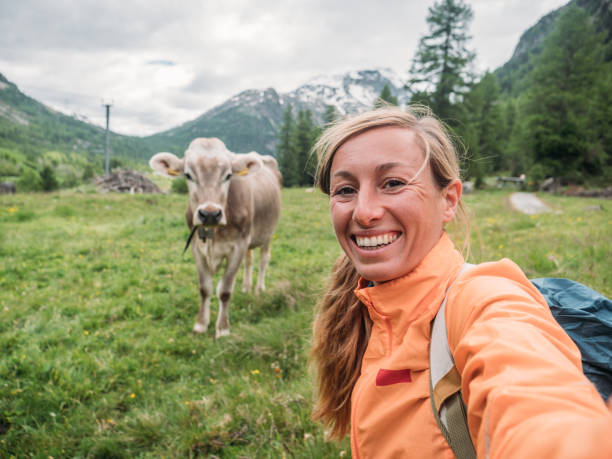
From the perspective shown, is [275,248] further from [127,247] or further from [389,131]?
[389,131]

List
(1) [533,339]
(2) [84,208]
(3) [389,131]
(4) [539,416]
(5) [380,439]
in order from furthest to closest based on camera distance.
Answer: (2) [84,208]
(3) [389,131]
(5) [380,439]
(1) [533,339]
(4) [539,416]

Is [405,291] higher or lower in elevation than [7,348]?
higher

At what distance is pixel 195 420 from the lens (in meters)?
2.97

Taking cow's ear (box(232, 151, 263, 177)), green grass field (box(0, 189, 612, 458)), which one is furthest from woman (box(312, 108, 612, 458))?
cow's ear (box(232, 151, 263, 177))

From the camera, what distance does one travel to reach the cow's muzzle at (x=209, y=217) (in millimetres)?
4605

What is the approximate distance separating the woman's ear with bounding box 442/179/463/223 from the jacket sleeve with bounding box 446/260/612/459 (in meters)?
0.55

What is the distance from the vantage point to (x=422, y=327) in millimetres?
1262

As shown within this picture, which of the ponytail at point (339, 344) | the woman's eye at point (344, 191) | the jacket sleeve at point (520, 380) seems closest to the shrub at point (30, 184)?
the ponytail at point (339, 344)

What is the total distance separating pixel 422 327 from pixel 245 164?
4.65 metres

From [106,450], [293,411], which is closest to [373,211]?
[293,411]

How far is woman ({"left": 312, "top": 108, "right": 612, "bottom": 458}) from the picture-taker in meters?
0.70

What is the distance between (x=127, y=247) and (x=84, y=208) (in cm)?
699

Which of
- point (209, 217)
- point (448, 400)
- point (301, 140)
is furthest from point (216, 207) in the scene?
point (301, 140)

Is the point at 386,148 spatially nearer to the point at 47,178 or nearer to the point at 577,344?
the point at 577,344
